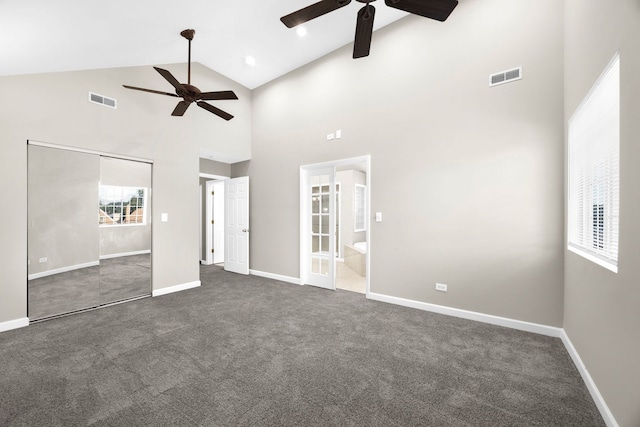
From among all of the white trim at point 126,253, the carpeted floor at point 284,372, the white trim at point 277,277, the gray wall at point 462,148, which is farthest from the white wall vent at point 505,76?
the white trim at point 126,253

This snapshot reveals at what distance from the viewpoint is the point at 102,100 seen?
3.70m

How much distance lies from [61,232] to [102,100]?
1.84 m

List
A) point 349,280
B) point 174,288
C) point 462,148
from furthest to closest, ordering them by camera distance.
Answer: point 349,280
point 174,288
point 462,148

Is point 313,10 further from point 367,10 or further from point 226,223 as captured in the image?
point 226,223

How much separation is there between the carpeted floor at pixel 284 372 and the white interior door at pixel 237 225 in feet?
7.50

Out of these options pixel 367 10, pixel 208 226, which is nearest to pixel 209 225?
pixel 208 226

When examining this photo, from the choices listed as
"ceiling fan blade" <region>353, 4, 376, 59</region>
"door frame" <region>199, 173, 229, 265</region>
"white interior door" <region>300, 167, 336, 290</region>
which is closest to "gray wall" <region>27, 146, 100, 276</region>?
"white interior door" <region>300, 167, 336, 290</region>

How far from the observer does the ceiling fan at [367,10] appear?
1.95m

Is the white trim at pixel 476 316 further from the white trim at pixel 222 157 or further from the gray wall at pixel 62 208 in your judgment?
the gray wall at pixel 62 208

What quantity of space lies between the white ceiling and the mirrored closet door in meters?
1.15

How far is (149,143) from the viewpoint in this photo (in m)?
4.20

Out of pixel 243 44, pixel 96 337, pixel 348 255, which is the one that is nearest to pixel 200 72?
pixel 243 44

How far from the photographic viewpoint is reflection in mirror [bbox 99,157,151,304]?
3760 mm

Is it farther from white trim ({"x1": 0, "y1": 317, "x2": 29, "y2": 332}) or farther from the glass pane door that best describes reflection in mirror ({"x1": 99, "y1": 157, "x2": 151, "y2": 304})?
the glass pane door
